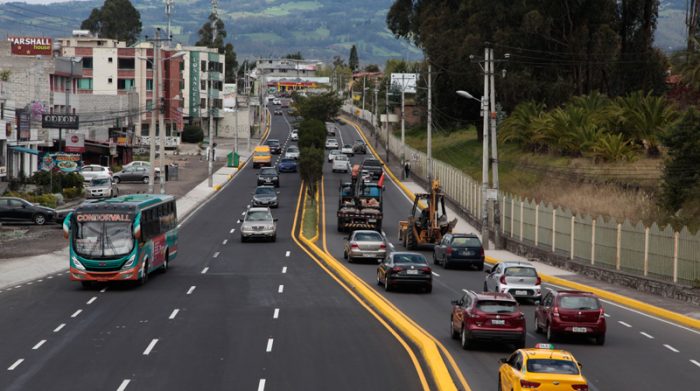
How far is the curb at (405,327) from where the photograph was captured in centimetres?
2133

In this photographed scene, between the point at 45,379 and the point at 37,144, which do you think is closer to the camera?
the point at 45,379

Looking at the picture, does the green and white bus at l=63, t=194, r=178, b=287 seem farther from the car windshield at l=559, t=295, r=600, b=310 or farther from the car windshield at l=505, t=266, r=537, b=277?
the car windshield at l=559, t=295, r=600, b=310

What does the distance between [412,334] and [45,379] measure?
9462 millimetres

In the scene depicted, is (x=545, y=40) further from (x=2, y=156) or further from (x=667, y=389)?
(x=667, y=389)

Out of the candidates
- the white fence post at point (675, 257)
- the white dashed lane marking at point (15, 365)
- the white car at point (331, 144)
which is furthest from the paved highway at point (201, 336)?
the white car at point (331, 144)

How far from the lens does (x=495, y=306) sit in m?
25.2

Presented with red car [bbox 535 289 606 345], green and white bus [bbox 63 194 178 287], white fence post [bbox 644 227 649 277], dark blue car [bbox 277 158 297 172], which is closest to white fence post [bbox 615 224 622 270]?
white fence post [bbox 644 227 649 277]

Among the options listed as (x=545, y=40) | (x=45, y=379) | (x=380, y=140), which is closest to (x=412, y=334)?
(x=45, y=379)

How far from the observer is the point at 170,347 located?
84.3 feet

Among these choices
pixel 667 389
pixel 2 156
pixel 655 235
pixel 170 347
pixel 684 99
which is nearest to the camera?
pixel 667 389

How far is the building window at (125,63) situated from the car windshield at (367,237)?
311ft

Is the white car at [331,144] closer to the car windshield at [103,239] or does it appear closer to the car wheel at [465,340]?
the car windshield at [103,239]

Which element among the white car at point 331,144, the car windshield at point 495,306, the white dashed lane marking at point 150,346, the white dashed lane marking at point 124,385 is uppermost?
the white car at point 331,144

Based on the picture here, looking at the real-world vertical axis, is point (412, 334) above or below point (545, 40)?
below
